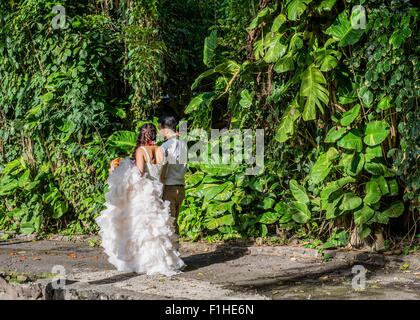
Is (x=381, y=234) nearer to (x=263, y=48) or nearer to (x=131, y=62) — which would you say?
(x=263, y=48)

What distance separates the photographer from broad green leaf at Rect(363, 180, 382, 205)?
27.1ft

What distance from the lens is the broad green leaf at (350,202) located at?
8.41m

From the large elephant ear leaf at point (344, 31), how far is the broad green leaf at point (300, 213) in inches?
87.7

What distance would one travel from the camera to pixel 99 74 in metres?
11.6

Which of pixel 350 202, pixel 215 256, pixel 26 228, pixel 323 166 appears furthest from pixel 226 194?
pixel 26 228

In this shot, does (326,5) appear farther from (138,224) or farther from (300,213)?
(138,224)

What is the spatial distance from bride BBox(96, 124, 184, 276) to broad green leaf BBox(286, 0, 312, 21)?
219cm

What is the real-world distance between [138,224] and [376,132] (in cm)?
302

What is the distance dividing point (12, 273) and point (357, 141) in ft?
14.6

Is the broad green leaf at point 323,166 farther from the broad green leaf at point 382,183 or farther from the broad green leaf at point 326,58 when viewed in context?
the broad green leaf at point 326,58

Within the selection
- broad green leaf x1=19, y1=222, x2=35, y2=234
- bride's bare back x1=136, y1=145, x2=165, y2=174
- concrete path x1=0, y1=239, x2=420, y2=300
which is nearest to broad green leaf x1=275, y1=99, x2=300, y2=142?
concrete path x1=0, y1=239, x2=420, y2=300

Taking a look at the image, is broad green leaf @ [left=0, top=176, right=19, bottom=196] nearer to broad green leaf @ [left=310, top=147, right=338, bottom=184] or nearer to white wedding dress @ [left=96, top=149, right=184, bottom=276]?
white wedding dress @ [left=96, top=149, right=184, bottom=276]

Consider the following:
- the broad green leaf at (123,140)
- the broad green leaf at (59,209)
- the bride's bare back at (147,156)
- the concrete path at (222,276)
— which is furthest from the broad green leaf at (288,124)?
the broad green leaf at (59,209)

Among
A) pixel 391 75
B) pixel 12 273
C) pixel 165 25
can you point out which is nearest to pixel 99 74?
pixel 165 25
